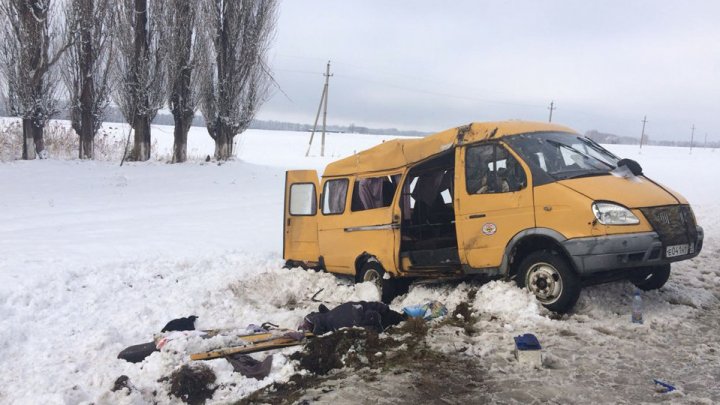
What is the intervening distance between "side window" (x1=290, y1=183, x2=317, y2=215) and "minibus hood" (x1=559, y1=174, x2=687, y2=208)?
4.91m

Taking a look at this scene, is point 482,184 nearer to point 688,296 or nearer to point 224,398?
point 688,296

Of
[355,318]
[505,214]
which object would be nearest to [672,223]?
[505,214]

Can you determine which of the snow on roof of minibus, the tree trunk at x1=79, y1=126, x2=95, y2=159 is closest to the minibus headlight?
the snow on roof of minibus

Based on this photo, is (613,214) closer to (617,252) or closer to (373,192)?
(617,252)

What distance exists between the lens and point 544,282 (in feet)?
19.7

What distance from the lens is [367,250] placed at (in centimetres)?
817

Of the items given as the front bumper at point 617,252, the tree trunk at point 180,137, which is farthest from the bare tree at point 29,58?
the front bumper at point 617,252

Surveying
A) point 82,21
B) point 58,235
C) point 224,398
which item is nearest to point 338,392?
point 224,398

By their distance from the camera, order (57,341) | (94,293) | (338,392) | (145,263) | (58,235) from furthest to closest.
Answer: (58,235)
(145,263)
(94,293)
(57,341)
(338,392)

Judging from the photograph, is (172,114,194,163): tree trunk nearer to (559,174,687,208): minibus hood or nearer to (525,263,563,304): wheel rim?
(525,263,563,304): wheel rim

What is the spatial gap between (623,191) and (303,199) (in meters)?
5.64

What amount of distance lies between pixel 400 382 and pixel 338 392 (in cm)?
55

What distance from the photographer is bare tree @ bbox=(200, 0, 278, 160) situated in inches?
957

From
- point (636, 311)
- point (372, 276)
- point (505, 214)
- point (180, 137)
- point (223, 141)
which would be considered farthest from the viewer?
point (223, 141)
